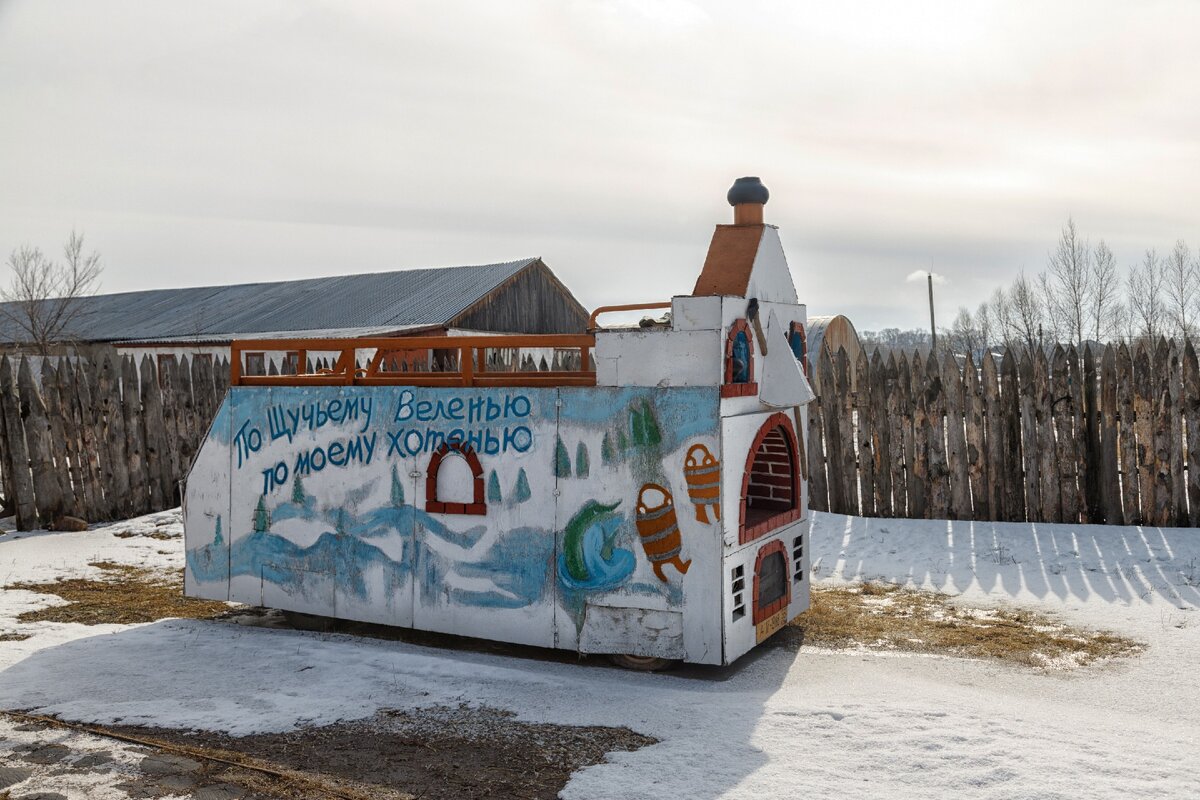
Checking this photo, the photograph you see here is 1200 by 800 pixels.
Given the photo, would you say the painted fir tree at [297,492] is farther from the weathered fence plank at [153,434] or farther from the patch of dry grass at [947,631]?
the weathered fence plank at [153,434]

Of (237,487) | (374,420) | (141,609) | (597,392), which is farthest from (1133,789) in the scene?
(141,609)

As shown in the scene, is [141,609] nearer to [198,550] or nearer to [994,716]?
[198,550]

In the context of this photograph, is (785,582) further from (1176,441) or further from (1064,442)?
(1176,441)

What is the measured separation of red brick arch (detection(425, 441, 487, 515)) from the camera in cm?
662

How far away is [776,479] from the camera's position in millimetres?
7418

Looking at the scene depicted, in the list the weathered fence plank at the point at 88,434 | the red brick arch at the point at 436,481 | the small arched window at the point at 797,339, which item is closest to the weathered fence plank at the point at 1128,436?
the small arched window at the point at 797,339

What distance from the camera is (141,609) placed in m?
8.04

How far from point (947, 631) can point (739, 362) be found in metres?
2.75

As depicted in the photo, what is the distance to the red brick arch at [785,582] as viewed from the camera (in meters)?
6.42

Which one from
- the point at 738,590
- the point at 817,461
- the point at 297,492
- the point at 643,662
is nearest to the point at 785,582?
the point at 738,590

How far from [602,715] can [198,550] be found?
4136 millimetres

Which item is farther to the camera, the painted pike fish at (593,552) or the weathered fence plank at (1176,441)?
the weathered fence plank at (1176,441)

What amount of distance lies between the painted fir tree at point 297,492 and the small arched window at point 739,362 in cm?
347

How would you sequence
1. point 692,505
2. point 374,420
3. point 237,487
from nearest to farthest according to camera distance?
point 692,505 < point 374,420 < point 237,487
